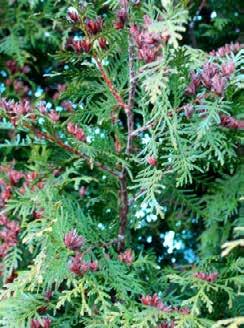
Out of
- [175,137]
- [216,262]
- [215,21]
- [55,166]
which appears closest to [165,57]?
[175,137]

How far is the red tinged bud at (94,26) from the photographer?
1.28 meters

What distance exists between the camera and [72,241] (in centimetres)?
128

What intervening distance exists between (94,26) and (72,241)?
0.47m

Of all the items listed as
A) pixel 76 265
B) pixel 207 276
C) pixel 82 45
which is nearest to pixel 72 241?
pixel 76 265

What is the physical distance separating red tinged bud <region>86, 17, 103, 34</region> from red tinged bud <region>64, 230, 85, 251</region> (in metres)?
0.44

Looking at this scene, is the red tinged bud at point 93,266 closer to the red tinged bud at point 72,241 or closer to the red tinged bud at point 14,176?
the red tinged bud at point 72,241

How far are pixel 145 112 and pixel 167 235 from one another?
0.68m

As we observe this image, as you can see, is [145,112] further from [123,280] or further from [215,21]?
[215,21]

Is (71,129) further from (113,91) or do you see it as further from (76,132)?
(113,91)

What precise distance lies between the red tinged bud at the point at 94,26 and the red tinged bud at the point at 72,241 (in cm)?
44

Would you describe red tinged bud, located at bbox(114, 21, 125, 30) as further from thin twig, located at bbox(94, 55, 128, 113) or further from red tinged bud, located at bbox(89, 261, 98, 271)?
red tinged bud, located at bbox(89, 261, 98, 271)

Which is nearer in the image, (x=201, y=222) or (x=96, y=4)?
(x=96, y=4)

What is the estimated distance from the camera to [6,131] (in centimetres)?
211

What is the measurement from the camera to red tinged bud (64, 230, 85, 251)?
1.28 metres
